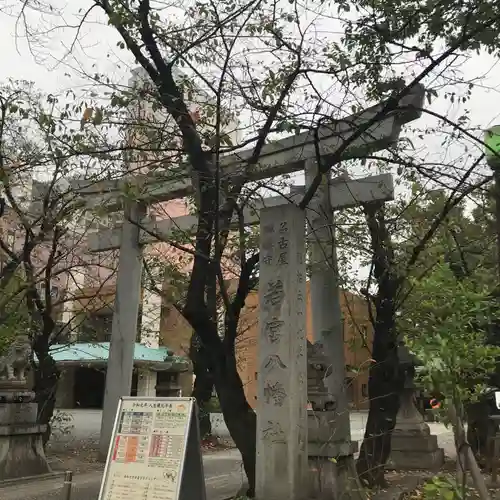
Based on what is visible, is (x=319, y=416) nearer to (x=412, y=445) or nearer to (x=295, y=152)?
(x=295, y=152)

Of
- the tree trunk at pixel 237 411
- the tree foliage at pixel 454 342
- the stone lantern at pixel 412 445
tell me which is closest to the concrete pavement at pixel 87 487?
the tree trunk at pixel 237 411

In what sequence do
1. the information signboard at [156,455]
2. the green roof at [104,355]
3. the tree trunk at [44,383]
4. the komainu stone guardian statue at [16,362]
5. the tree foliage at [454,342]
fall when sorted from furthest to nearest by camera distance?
the green roof at [104,355]
the tree trunk at [44,383]
the komainu stone guardian statue at [16,362]
the information signboard at [156,455]
the tree foliage at [454,342]

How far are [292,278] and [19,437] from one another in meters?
5.74

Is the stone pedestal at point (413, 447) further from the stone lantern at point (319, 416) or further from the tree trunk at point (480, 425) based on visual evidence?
the stone lantern at point (319, 416)

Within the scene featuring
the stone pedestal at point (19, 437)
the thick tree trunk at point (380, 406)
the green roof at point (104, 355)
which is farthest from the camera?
the green roof at point (104, 355)

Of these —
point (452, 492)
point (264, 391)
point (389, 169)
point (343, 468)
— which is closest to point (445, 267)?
point (452, 492)

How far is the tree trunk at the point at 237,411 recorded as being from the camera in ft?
22.8

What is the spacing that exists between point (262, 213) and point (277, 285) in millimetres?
1050

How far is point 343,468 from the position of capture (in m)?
7.22

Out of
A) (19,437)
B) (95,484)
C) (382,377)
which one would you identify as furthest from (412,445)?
(19,437)

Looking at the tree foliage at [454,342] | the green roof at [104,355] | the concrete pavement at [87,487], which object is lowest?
the concrete pavement at [87,487]

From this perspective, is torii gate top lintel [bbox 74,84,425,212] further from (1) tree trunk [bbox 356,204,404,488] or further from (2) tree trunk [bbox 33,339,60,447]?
(2) tree trunk [bbox 33,339,60,447]

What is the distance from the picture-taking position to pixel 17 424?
9609mm

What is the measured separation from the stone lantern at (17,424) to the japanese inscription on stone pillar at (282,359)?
4.87 m
